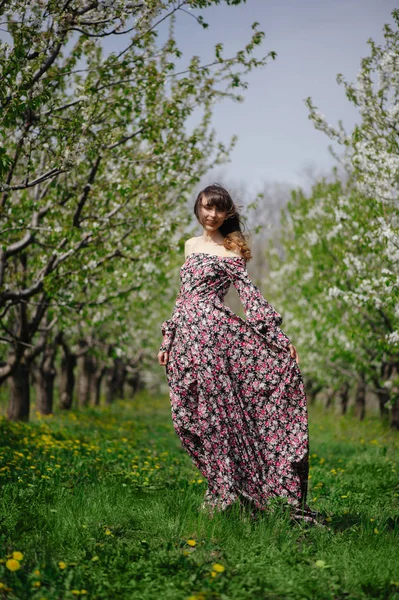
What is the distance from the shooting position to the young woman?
189 inches

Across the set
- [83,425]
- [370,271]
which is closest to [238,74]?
[370,271]

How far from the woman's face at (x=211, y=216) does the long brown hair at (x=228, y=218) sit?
27mm

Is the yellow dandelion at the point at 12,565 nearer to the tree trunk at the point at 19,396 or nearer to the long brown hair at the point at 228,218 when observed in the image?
the long brown hair at the point at 228,218

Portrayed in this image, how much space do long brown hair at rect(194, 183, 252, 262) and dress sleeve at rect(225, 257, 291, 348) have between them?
0.46 ft

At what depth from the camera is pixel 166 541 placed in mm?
4012

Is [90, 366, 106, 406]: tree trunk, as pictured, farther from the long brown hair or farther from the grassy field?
the long brown hair

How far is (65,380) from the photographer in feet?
58.7

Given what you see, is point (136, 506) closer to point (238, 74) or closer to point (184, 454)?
point (184, 454)

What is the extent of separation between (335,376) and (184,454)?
10054 millimetres

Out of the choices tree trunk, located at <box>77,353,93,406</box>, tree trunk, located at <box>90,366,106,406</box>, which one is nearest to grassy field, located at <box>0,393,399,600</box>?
tree trunk, located at <box>77,353,93,406</box>

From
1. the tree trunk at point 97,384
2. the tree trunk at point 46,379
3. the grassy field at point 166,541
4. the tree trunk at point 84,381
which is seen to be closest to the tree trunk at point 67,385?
the tree trunk at point 46,379

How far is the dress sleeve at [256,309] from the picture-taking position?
4.90 metres

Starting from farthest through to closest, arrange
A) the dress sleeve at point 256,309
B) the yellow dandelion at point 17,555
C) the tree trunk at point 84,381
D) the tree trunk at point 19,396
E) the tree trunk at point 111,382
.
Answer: the tree trunk at point 111,382 → the tree trunk at point 84,381 → the tree trunk at point 19,396 → the dress sleeve at point 256,309 → the yellow dandelion at point 17,555

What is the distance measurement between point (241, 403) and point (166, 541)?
128 cm
